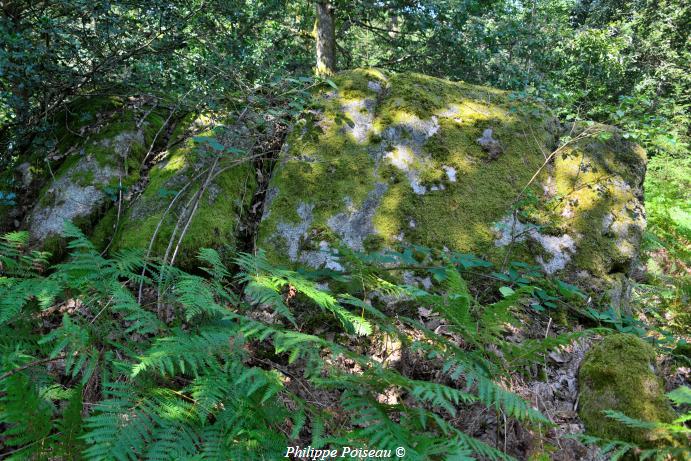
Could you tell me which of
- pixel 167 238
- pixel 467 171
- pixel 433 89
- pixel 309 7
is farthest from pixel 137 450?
pixel 309 7

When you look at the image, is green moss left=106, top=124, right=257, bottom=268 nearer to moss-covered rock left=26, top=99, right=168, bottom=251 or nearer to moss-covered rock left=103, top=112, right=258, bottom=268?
moss-covered rock left=103, top=112, right=258, bottom=268

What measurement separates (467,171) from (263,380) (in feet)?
9.88

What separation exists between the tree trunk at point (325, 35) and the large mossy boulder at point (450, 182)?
3529 mm

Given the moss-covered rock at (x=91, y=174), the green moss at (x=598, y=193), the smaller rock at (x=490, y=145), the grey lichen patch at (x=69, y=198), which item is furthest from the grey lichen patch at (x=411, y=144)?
the grey lichen patch at (x=69, y=198)

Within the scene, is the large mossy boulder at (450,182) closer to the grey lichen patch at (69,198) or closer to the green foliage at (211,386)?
the green foliage at (211,386)

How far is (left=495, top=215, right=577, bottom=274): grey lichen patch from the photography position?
346cm

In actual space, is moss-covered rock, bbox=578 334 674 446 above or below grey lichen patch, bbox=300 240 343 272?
below

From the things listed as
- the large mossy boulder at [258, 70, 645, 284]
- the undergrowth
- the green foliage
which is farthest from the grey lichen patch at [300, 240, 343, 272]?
the green foliage

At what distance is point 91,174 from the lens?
13.3 feet

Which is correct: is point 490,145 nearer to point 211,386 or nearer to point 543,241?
point 543,241

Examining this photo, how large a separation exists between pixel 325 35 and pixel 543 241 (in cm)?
594

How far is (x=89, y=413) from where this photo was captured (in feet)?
6.98

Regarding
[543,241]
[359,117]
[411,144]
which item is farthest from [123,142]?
[543,241]

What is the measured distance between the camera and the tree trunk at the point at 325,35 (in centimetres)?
763
